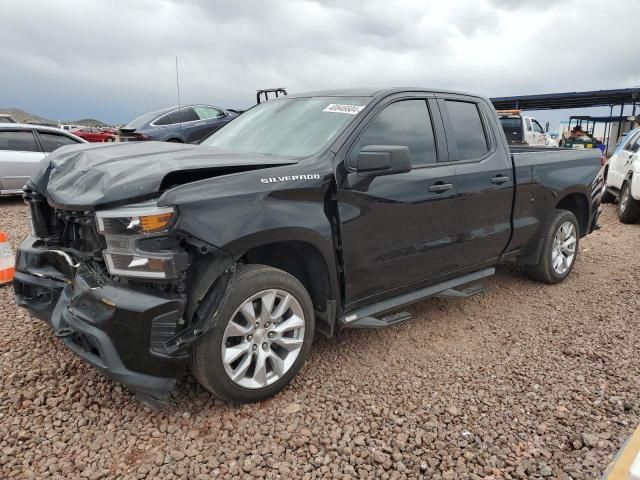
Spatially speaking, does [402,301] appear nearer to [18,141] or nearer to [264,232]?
[264,232]

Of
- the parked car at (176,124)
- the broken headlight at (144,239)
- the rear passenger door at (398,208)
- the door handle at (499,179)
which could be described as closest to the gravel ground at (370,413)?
the rear passenger door at (398,208)

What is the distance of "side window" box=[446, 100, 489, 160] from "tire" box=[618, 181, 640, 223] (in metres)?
5.57

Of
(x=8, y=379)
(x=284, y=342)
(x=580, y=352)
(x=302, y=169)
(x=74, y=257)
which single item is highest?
(x=302, y=169)

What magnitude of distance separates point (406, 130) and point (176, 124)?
8.95 metres

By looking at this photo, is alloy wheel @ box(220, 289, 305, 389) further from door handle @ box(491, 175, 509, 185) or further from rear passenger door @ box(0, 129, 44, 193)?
rear passenger door @ box(0, 129, 44, 193)

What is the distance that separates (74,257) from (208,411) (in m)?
1.20

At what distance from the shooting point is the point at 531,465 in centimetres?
235

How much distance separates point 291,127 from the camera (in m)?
3.42

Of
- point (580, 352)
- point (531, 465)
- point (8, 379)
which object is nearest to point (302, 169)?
point (531, 465)

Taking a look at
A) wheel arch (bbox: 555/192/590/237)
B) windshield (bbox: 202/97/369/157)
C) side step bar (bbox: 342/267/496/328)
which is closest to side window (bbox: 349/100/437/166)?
windshield (bbox: 202/97/369/157)

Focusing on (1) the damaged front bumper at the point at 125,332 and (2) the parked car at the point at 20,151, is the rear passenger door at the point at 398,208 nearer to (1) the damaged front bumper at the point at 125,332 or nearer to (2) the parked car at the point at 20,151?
(1) the damaged front bumper at the point at 125,332

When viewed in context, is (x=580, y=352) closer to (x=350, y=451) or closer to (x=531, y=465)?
(x=531, y=465)

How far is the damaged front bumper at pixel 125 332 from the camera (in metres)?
2.31

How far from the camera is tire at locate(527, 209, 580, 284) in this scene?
4.70 m
